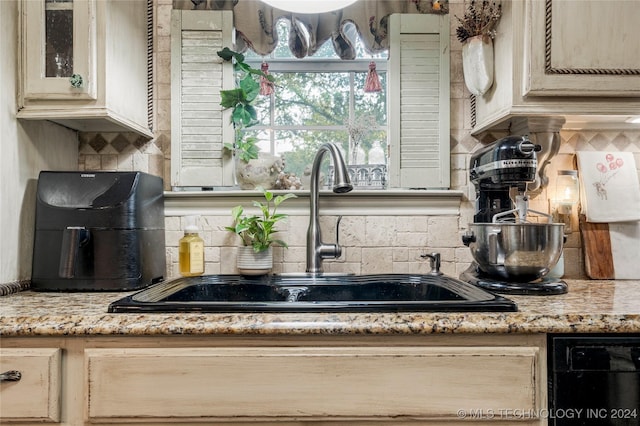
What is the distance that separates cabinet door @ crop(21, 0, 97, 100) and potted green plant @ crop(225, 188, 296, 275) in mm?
625

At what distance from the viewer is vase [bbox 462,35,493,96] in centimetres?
151

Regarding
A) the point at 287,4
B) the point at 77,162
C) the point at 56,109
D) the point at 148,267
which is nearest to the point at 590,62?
the point at 287,4

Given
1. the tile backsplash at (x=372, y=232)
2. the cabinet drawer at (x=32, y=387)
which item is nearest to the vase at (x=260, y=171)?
the tile backsplash at (x=372, y=232)

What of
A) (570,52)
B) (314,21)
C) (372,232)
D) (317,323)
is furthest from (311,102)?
(317,323)

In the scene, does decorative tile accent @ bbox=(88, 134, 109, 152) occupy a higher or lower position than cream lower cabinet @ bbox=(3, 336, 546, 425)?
higher

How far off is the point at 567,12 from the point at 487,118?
1.26 feet

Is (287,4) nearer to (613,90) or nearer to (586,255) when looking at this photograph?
(613,90)

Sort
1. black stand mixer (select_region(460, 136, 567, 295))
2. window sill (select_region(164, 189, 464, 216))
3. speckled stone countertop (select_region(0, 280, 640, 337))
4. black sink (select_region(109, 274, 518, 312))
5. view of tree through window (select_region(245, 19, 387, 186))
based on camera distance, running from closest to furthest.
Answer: speckled stone countertop (select_region(0, 280, 640, 337)) → black stand mixer (select_region(460, 136, 567, 295)) → black sink (select_region(109, 274, 518, 312)) → window sill (select_region(164, 189, 464, 216)) → view of tree through window (select_region(245, 19, 387, 186))

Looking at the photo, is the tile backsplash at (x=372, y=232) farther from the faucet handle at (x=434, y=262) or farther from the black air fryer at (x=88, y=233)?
the black air fryer at (x=88, y=233)

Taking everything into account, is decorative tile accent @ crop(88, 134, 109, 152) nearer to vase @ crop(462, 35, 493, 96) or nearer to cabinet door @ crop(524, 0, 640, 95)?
vase @ crop(462, 35, 493, 96)

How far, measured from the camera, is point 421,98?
1700 millimetres

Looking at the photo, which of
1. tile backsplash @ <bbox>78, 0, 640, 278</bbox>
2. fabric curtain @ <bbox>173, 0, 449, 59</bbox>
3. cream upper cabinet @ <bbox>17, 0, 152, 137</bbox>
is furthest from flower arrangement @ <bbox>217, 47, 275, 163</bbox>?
cream upper cabinet @ <bbox>17, 0, 152, 137</bbox>

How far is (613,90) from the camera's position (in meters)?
1.36

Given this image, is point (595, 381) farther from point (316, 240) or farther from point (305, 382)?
point (316, 240)
